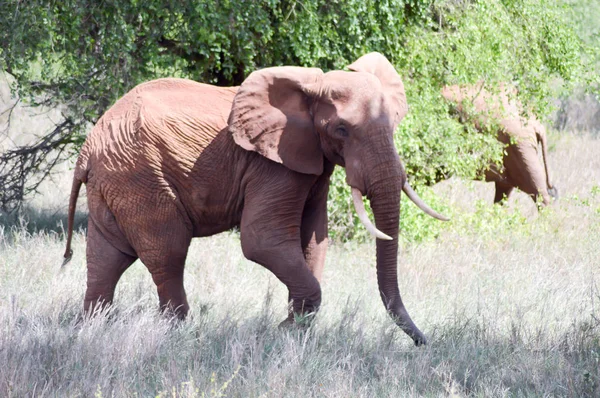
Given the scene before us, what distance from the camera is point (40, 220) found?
440 inches

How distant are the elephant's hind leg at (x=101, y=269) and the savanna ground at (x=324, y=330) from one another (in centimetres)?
17

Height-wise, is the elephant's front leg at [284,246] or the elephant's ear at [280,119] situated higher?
the elephant's ear at [280,119]

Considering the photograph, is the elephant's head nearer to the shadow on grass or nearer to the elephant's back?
the elephant's back

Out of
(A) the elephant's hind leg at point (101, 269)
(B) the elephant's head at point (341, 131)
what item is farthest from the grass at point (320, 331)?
(B) the elephant's head at point (341, 131)

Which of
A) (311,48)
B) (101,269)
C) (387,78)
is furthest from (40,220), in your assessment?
(387,78)

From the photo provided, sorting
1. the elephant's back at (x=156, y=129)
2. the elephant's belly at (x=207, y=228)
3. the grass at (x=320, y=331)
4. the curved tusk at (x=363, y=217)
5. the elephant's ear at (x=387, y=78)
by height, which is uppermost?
the elephant's ear at (x=387, y=78)

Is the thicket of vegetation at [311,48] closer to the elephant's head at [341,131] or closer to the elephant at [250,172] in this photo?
the elephant at [250,172]

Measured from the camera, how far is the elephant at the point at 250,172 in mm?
6016

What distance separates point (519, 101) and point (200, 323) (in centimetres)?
614

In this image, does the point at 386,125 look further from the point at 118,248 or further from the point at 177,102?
the point at 118,248

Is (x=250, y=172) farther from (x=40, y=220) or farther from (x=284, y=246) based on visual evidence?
(x=40, y=220)

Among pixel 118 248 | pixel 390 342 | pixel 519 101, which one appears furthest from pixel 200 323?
pixel 519 101

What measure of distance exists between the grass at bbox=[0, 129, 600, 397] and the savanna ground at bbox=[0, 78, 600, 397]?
0.05 ft

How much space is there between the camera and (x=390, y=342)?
613cm
